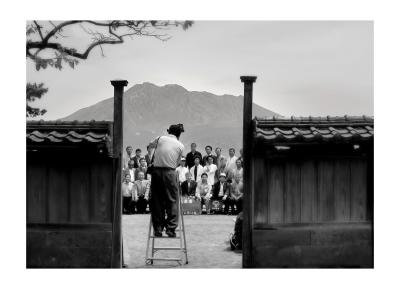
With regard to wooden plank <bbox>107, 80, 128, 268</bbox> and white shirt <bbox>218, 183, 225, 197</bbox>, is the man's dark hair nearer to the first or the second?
wooden plank <bbox>107, 80, 128, 268</bbox>

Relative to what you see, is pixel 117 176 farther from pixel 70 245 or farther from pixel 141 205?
pixel 141 205

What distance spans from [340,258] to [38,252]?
14.1 feet

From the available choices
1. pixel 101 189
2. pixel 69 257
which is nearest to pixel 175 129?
pixel 101 189

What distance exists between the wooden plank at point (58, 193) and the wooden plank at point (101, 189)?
379 millimetres

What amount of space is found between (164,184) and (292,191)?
1.98m

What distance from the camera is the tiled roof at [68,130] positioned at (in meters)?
7.60

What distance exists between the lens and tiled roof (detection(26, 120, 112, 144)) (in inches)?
299

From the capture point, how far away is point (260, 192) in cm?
798

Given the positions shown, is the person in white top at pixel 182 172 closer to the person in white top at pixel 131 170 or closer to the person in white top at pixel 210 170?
the person in white top at pixel 210 170

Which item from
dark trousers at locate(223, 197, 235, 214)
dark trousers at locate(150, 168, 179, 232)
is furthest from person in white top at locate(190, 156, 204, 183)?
dark trousers at locate(150, 168, 179, 232)

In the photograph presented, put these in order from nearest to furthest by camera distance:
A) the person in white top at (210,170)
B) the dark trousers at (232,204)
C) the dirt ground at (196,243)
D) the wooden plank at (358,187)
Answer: the wooden plank at (358,187), the dirt ground at (196,243), the dark trousers at (232,204), the person in white top at (210,170)

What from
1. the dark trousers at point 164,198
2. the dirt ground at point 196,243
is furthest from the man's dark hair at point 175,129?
the dirt ground at point 196,243

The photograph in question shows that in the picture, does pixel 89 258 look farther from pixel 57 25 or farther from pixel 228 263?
pixel 57 25

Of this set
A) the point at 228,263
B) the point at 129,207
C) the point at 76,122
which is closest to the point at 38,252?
the point at 76,122
